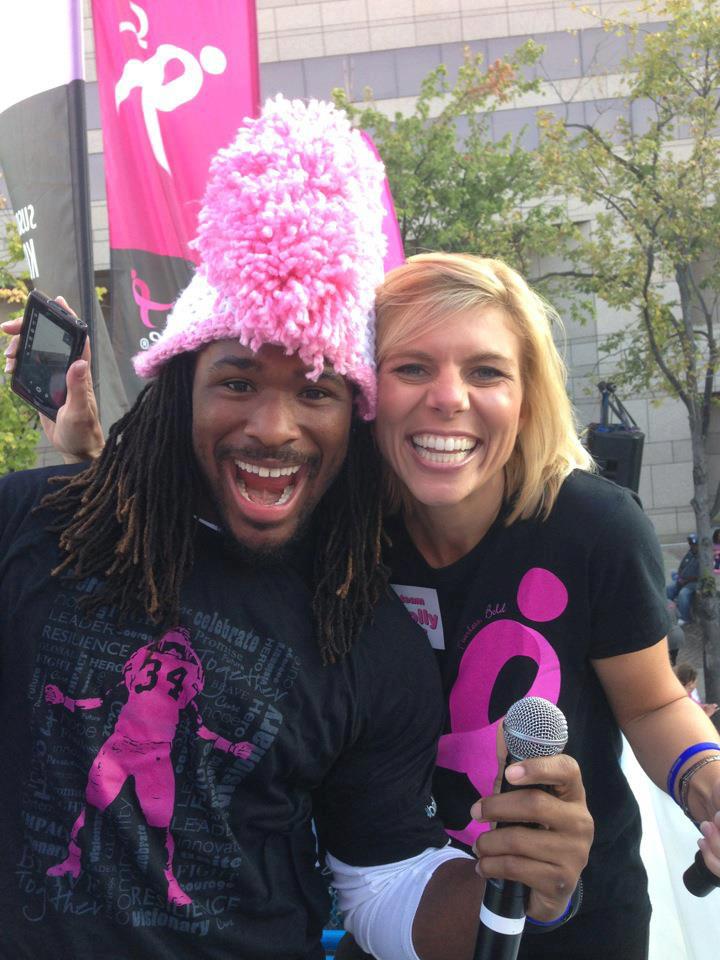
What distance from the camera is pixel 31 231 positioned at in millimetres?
3961

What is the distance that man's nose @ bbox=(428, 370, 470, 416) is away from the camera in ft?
6.83

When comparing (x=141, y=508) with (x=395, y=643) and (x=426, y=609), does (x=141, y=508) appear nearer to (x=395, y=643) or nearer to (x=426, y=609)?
A: (x=395, y=643)

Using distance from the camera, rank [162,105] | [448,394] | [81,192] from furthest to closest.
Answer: [162,105] < [81,192] < [448,394]

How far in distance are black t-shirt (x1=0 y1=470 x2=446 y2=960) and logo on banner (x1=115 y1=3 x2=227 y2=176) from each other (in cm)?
314

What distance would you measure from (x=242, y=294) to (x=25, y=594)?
2.27 ft

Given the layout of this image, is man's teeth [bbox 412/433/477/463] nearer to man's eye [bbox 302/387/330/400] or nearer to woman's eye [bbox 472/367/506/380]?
woman's eye [bbox 472/367/506/380]

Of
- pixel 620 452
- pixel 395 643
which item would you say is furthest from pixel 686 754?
pixel 620 452

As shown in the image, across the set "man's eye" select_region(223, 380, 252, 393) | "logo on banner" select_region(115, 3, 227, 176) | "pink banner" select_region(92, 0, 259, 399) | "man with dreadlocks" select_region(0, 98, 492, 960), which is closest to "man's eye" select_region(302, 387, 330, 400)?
"man with dreadlocks" select_region(0, 98, 492, 960)

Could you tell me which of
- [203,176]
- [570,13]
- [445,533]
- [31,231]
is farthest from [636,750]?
[570,13]

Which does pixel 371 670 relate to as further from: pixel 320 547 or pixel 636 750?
pixel 636 750

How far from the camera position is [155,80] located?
15.0 feet

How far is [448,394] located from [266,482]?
0.46m

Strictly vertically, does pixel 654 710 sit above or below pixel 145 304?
below

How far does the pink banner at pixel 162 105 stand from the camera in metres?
4.55
